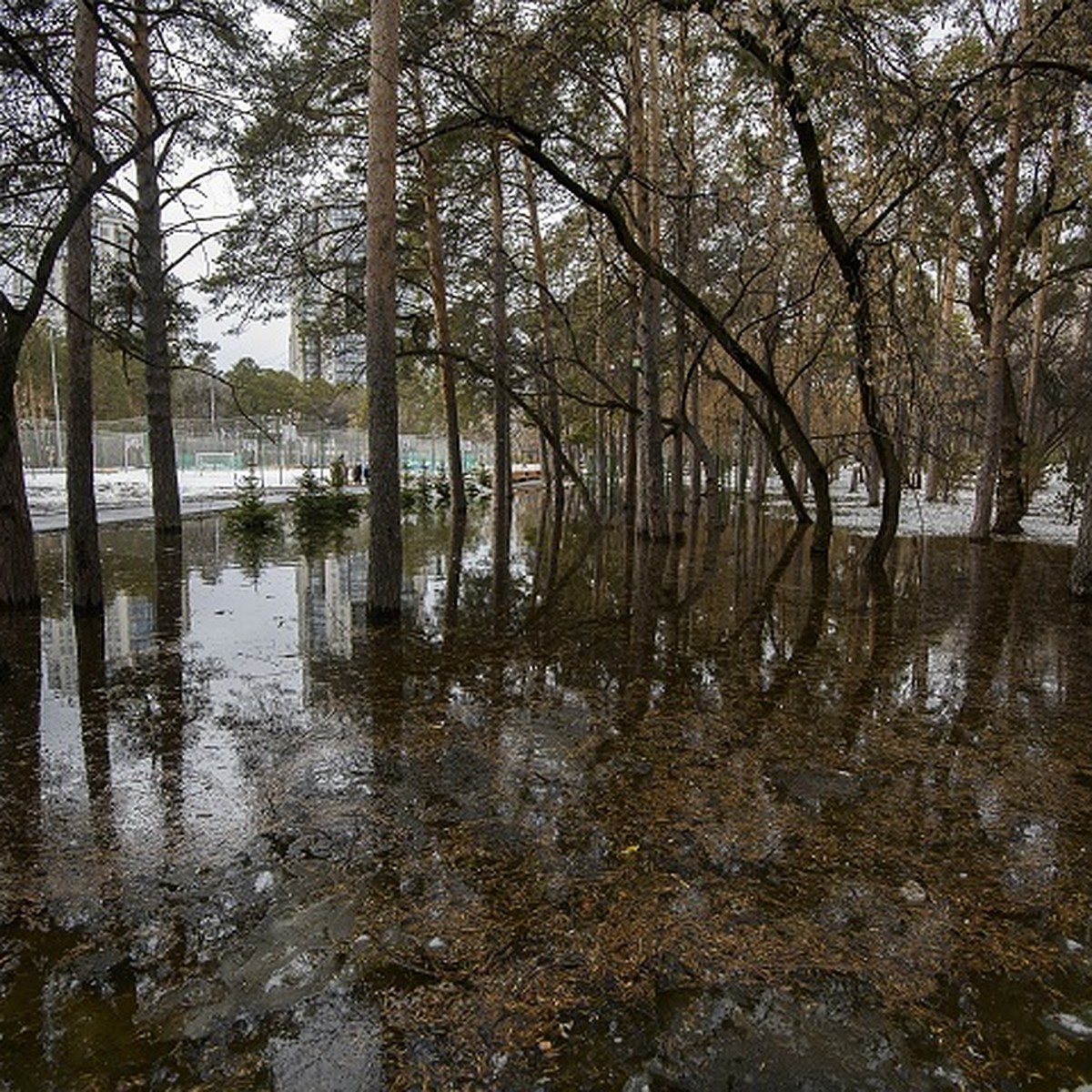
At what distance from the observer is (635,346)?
20266 millimetres

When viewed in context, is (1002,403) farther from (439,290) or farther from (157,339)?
(157,339)

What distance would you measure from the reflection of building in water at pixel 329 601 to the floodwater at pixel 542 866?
16 centimetres

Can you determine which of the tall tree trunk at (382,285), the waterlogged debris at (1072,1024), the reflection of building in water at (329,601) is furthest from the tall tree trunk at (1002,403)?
the waterlogged debris at (1072,1024)

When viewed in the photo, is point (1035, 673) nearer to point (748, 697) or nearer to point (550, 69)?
point (748, 697)

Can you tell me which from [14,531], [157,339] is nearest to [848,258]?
[14,531]

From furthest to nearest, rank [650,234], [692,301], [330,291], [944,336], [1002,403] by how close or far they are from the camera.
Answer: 1. [1002,403]
2. [650,234]
3. [944,336]
4. [330,291]
5. [692,301]

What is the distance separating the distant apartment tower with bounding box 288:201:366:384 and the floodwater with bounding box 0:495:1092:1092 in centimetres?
985

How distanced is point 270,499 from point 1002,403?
23.3 metres

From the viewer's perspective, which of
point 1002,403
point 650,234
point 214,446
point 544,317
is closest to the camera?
point 650,234

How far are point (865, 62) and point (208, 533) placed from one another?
48.4 ft

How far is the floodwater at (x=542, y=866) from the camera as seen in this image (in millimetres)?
2154

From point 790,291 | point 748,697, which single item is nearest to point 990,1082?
point 748,697

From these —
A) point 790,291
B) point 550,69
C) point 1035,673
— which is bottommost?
point 1035,673

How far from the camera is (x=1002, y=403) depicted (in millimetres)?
16422
